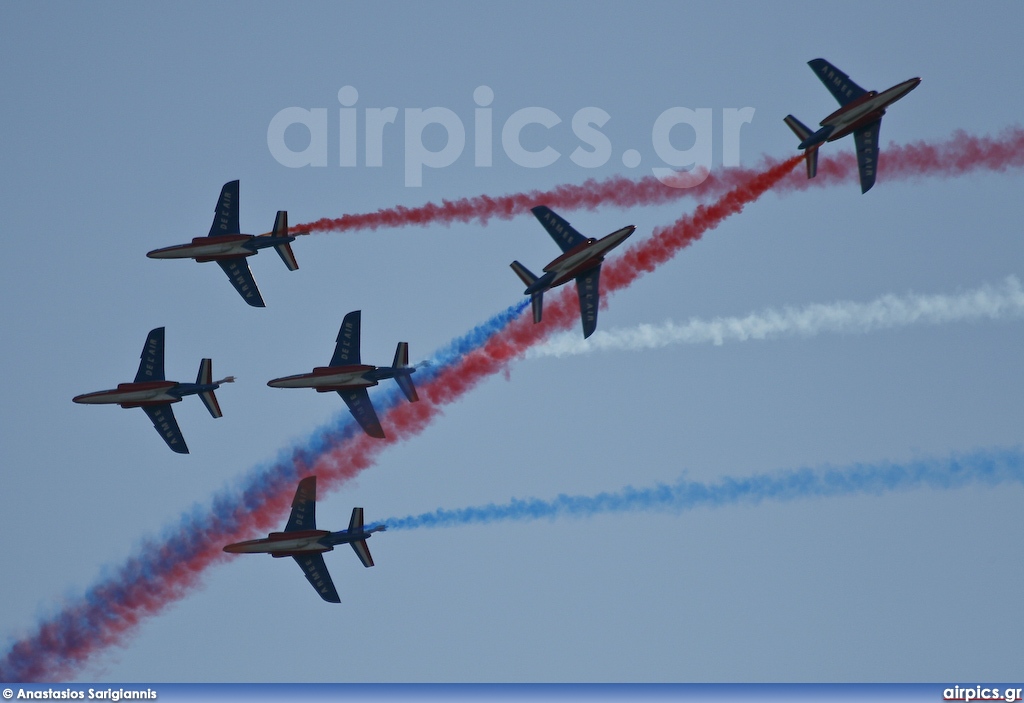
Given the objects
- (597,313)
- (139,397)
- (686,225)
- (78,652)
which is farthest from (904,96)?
(78,652)

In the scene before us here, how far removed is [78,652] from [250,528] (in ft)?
33.4

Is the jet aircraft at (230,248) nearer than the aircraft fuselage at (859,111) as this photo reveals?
No

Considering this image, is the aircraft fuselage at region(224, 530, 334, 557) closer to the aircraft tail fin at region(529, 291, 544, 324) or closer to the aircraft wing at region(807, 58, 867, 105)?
the aircraft tail fin at region(529, 291, 544, 324)

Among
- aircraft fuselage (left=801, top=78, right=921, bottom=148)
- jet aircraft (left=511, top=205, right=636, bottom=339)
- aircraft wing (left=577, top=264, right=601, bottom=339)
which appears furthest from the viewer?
aircraft wing (left=577, top=264, right=601, bottom=339)

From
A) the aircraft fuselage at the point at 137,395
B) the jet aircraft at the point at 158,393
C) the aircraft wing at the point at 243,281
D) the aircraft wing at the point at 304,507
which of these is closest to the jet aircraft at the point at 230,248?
the aircraft wing at the point at 243,281

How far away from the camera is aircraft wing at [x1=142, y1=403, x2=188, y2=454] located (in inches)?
3612

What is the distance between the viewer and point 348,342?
288 feet

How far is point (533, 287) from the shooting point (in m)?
83.8

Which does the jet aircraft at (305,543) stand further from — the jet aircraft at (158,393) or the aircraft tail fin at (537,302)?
the aircraft tail fin at (537,302)

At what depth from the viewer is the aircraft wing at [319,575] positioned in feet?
290

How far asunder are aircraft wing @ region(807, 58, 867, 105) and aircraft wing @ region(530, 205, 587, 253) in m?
13.1

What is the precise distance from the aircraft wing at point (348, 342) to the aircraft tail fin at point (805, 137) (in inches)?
857

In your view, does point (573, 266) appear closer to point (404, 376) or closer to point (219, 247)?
point (404, 376)

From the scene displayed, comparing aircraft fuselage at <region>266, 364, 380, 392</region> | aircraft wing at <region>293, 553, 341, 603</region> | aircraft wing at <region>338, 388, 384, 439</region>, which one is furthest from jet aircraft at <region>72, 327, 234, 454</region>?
aircraft wing at <region>293, 553, 341, 603</region>
